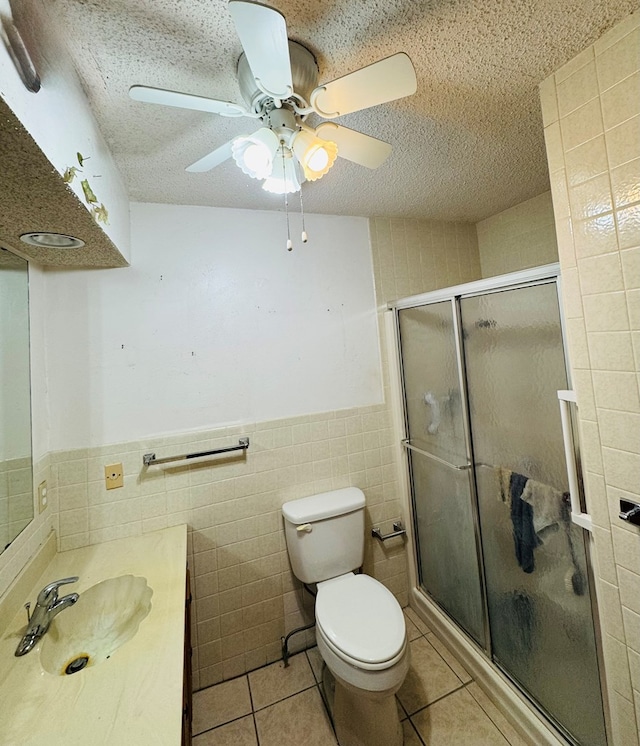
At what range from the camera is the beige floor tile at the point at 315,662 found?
63.9 inches

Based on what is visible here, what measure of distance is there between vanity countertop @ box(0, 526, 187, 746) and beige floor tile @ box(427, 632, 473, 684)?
139cm

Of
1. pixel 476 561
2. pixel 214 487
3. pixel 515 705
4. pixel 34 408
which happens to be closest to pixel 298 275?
pixel 214 487

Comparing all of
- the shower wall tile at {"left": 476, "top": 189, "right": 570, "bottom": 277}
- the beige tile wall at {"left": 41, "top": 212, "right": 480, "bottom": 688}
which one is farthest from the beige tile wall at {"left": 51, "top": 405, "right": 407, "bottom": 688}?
the shower wall tile at {"left": 476, "top": 189, "right": 570, "bottom": 277}

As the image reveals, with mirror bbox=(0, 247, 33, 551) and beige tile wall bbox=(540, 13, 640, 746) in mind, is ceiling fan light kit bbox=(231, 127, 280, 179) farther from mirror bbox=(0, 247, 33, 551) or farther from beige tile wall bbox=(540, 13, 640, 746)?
mirror bbox=(0, 247, 33, 551)

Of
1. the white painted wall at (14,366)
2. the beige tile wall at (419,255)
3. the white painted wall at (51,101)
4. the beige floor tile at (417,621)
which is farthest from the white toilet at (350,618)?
the white painted wall at (51,101)

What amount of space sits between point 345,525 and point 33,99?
5.92 feet

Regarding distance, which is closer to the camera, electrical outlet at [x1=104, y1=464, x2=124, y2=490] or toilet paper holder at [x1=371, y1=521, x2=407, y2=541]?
electrical outlet at [x1=104, y1=464, x2=124, y2=490]

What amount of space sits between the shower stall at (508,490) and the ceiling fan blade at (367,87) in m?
0.74

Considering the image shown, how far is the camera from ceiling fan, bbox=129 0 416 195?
0.65 meters

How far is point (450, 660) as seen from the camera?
166 centimetres

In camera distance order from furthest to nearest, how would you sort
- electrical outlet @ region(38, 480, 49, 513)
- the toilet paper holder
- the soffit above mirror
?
the toilet paper holder < electrical outlet @ region(38, 480, 49, 513) < the soffit above mirror

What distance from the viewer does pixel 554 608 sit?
1.25 meters

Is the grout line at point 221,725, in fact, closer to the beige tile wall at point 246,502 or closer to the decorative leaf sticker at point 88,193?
the beige tile wall at point 246,502

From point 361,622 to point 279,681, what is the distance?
67 cm
